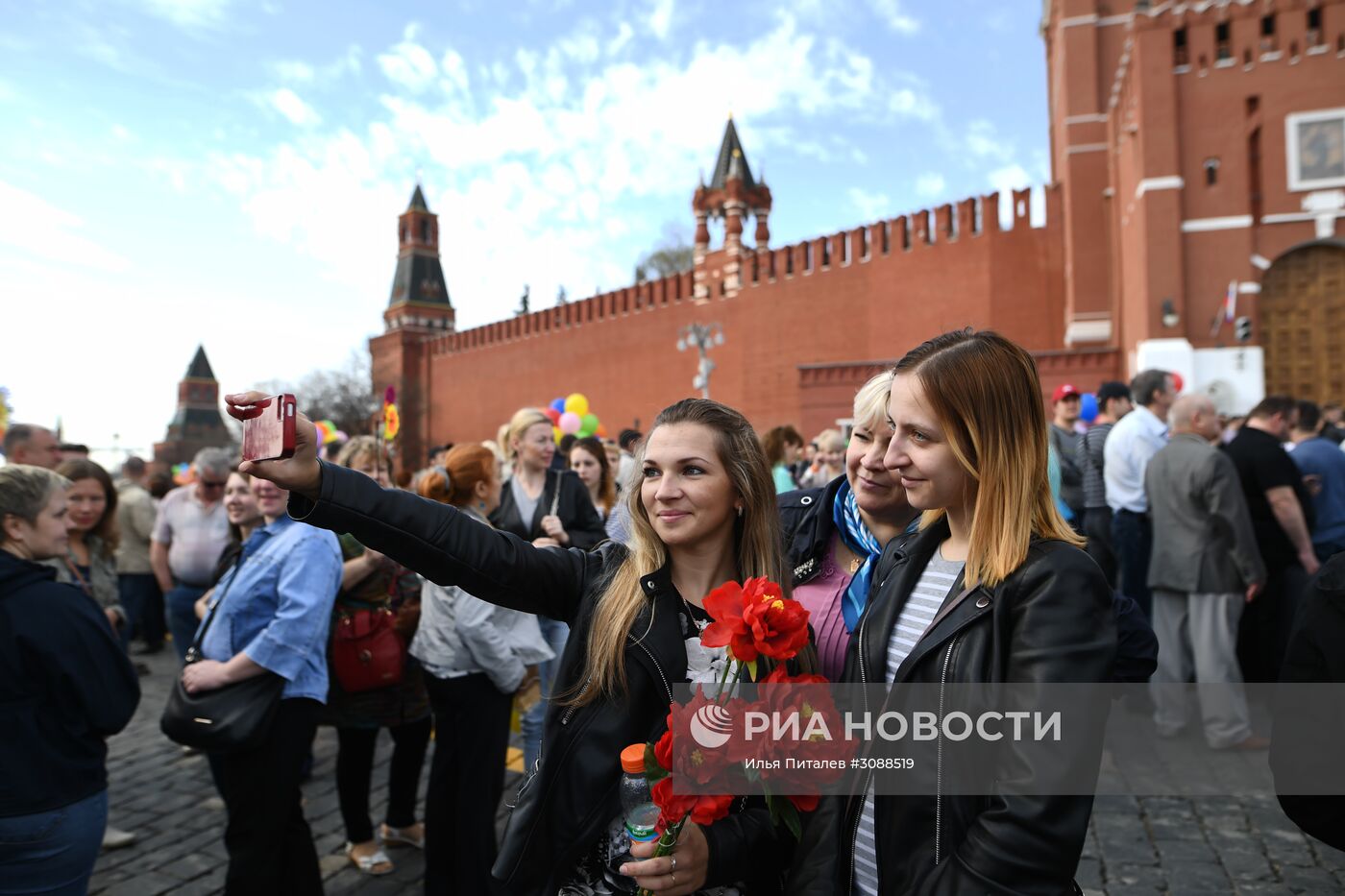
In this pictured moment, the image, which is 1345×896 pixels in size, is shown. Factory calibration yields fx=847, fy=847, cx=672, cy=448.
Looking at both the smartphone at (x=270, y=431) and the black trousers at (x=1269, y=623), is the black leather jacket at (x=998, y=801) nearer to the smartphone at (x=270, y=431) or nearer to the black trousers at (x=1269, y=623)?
the smartphone at (x=270, y=431)

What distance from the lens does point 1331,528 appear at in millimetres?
4496

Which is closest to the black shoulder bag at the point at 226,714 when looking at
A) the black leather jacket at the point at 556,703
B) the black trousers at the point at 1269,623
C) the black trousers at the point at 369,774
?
the black trousers at the point at 369,774

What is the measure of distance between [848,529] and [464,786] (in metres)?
1.64

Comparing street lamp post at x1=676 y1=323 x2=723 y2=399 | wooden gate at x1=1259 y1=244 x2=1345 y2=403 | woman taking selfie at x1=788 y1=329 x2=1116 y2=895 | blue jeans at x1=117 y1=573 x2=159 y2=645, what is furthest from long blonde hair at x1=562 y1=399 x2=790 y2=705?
street lamp post at x1=676 y1=323 x2=723 y2=399

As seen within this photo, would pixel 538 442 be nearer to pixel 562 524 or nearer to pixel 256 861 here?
pixel 562 524

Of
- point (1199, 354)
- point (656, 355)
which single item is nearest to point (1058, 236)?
point (1199, 354)

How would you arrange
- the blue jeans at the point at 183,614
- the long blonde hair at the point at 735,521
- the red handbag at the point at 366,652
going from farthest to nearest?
1. the blue jeans at the point at 183,614
2. the red handbag at the point at 366,652
3. the long blonde hair at the point at 735,521

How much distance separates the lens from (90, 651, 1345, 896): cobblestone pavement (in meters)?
2.83

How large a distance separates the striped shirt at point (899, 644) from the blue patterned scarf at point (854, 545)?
1.13ft

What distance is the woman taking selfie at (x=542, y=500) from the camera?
3.99m

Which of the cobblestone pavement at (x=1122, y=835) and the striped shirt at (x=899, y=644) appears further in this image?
the cobblestone pavement at (x=1122, y=835)

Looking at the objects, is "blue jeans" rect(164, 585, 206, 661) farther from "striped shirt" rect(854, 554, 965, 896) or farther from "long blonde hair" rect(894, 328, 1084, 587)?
"long blonde hair" rect(894, 328, 1084, 587)

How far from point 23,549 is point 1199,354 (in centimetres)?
1478

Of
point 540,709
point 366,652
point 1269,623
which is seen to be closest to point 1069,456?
point 1269,623
